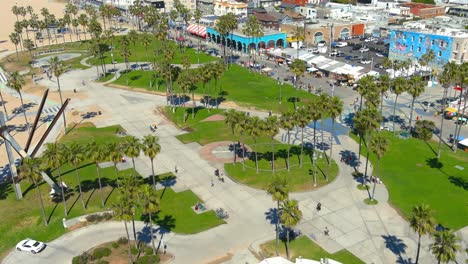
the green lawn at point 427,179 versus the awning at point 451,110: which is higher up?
the awning at point 451,110

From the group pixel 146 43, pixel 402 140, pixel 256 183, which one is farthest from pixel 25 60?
pixel 402 140

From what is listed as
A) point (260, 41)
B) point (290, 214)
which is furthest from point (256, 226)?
point (260, 41)

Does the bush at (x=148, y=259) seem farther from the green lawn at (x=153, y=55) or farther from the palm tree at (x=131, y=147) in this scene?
the green lawn at (x=153, y=55)

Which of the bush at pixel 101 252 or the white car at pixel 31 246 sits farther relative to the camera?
the white car at pixel 31 246

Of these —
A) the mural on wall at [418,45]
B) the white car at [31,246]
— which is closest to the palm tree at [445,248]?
the white car at [31,246]

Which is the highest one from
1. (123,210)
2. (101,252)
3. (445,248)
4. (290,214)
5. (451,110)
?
(123,210)

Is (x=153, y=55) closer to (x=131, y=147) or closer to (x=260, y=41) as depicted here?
(x=260, y=41)

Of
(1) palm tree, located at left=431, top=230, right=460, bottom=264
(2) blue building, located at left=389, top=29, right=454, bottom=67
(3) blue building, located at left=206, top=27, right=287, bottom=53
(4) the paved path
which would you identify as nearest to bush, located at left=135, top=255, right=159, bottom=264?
(4) the paved path
